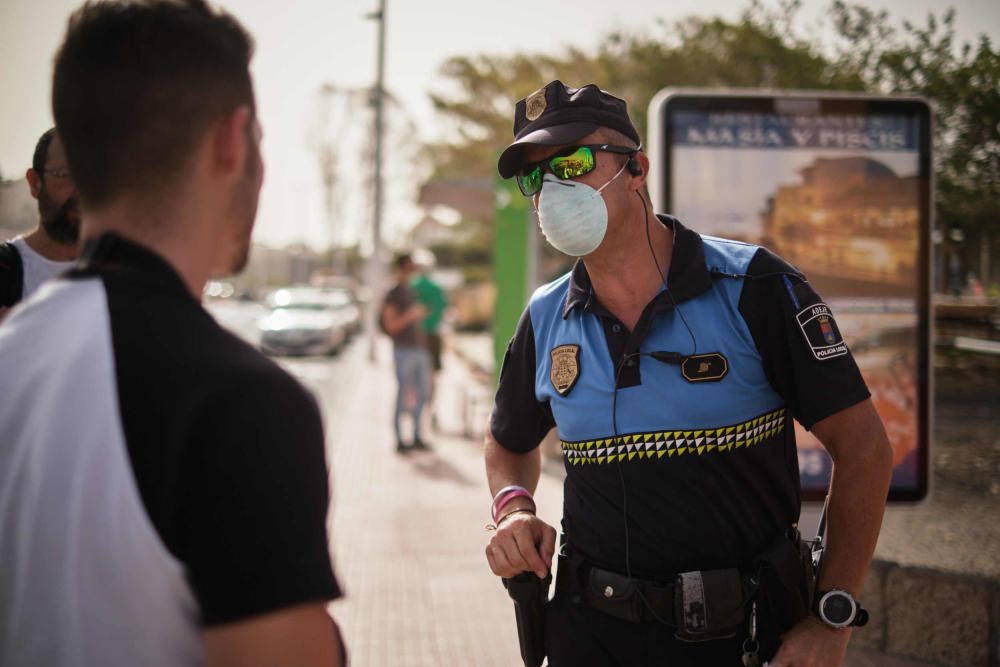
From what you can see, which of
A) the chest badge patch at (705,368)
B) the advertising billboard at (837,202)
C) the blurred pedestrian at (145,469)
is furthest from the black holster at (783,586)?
the advertising billboard at (837,202)

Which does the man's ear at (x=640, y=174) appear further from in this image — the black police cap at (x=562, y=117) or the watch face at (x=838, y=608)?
the watch face at (x=838, y=608)

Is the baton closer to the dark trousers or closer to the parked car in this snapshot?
the dark trousers

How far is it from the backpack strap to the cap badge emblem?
1363 millimetres

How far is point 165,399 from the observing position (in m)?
1.07

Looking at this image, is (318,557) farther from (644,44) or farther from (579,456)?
(644,44)

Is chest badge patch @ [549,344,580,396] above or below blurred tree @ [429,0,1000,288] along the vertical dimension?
below

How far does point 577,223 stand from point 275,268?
8960cm

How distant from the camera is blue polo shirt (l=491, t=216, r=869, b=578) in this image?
205 cm

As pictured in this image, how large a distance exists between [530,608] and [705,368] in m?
0.73

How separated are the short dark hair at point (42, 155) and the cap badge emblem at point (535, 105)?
3.95 feet

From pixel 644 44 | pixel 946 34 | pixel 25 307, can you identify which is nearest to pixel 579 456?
pixel 25 307

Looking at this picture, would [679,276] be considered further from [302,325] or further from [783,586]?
[302,325]

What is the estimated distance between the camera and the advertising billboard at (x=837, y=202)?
4.21m

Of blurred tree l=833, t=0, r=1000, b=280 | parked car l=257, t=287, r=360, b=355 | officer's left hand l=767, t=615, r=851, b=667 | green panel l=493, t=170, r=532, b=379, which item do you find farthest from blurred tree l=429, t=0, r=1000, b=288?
parked car l=257, t=287, r=360, b=355
